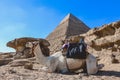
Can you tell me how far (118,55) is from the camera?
1035 centimetres

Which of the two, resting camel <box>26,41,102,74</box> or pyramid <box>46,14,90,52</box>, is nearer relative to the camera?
resting camel <box>26,41,102,74</box>

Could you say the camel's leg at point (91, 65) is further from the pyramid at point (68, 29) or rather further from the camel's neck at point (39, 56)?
the pyramid at point (68, 29)

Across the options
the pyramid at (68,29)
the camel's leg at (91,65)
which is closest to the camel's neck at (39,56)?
the camel's leg at (91,65)

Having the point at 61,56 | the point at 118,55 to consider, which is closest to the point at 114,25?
the point at 118,55

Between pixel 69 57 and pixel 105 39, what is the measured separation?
5.13 metres

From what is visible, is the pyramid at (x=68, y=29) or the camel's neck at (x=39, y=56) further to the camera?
the pyramid at (x=68, y=29)

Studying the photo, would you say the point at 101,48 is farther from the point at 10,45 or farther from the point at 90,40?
the point at 10,45

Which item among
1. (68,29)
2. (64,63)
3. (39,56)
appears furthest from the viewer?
(68,29)

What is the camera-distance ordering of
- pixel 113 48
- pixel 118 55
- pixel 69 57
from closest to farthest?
1. pixel 69 57
2. pixel 118 55
3. pixel 113 48

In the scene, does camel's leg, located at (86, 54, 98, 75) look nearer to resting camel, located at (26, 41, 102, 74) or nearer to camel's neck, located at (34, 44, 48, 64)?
resting camel, located at (26, 41, 102, 74)

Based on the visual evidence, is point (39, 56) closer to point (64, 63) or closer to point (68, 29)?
point (64, 63)

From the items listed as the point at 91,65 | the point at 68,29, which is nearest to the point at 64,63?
the point at 91,65

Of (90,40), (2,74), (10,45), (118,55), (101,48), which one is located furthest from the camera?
(10,45)

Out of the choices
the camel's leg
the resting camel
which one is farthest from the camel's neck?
the camel's leg
